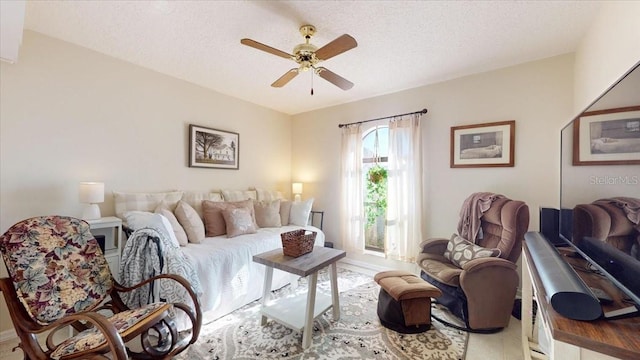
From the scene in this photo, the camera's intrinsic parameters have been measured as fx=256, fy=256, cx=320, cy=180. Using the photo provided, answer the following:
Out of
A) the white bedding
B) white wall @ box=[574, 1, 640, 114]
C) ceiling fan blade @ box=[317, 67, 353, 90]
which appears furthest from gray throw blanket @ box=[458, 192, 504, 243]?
the white bedding

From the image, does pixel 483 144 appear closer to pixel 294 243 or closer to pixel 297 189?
pixel 294 243

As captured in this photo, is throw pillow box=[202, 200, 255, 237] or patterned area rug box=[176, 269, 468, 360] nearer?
patterned area rug box=[176, 269, 468, 360]

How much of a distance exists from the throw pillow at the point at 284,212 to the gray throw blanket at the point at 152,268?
1.94m

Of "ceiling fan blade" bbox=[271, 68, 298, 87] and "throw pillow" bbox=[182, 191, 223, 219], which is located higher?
"ceiling fan blade" bbox=[271, 68, 298, 87]

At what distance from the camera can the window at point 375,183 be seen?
3.74 m

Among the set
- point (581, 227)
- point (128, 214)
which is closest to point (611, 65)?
point (581, 227)

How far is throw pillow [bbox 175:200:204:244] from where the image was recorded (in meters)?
2.72

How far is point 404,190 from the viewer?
3469 mm

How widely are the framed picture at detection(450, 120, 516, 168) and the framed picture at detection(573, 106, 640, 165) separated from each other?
4.82ft

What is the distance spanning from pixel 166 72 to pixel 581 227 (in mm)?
3974

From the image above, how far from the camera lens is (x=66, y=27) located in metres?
2.19

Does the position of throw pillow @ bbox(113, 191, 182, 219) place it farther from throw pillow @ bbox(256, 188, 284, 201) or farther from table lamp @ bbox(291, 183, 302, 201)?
table lamp @ bbox(291, 183, 302, 201)

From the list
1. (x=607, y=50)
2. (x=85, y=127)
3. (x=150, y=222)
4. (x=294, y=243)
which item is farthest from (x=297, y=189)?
(x=607, y=50)

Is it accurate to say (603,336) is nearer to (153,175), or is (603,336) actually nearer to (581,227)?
(581,227)
